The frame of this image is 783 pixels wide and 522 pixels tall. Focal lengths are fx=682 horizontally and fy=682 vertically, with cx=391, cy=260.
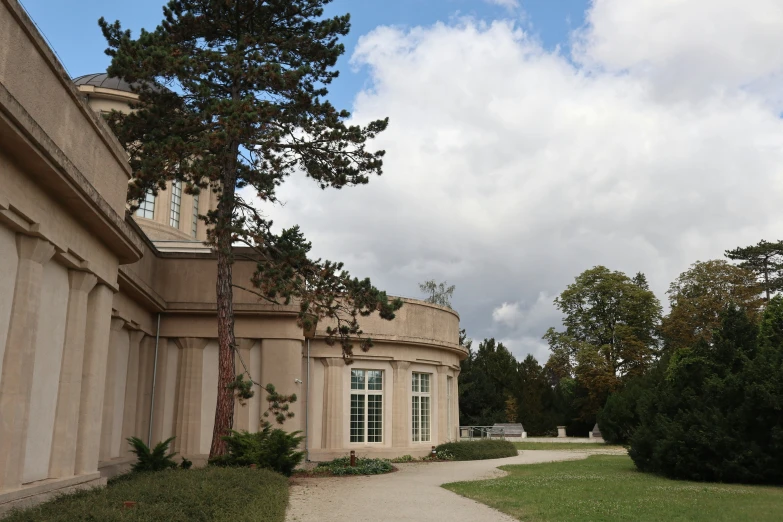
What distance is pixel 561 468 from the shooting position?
20.5 metres

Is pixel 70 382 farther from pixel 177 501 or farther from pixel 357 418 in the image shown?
pixel 357 418

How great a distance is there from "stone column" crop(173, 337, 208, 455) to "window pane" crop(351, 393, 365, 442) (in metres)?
7.85

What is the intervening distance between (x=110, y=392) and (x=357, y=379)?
12.5m

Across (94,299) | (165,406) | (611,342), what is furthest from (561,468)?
(611,342)

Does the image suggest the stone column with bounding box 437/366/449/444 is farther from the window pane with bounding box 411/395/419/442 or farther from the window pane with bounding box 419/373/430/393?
the window pane with bounding box 411/395/419/442

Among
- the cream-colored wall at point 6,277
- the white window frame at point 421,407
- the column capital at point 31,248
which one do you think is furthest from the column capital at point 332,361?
the cream-colored wall at point 6,277

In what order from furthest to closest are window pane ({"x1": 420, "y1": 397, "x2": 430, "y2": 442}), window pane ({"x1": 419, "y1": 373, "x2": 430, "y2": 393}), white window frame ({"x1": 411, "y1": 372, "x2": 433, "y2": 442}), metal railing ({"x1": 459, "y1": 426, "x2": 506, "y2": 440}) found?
metal railing ({"x1": 459, "y1": 426, "x2": 506, "y2": 440})
window pane ({"x1": 419, "y1": 373, "x2": 430, "y2": 393})
window pane ({"x1": 420, "y1": 397, "x2": 430, "y2": 442})
white window frame ({"x1": 411, "y1": 372, "x2": 433, "y2": 442})

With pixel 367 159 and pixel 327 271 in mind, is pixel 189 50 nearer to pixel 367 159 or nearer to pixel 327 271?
pixel 367 159

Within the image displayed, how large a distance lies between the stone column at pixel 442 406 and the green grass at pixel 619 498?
376 inches

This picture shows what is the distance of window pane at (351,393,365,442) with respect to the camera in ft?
81.7

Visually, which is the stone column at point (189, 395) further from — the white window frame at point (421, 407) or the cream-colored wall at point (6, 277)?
the cream-colored wall at point (6, 277)

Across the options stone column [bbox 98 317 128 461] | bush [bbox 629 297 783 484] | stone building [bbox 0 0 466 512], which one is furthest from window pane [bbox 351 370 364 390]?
stone column [bbox 98 317 128 461]

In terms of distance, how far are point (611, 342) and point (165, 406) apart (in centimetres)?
3730

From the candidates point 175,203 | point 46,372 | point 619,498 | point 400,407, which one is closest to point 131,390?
point 46,372
